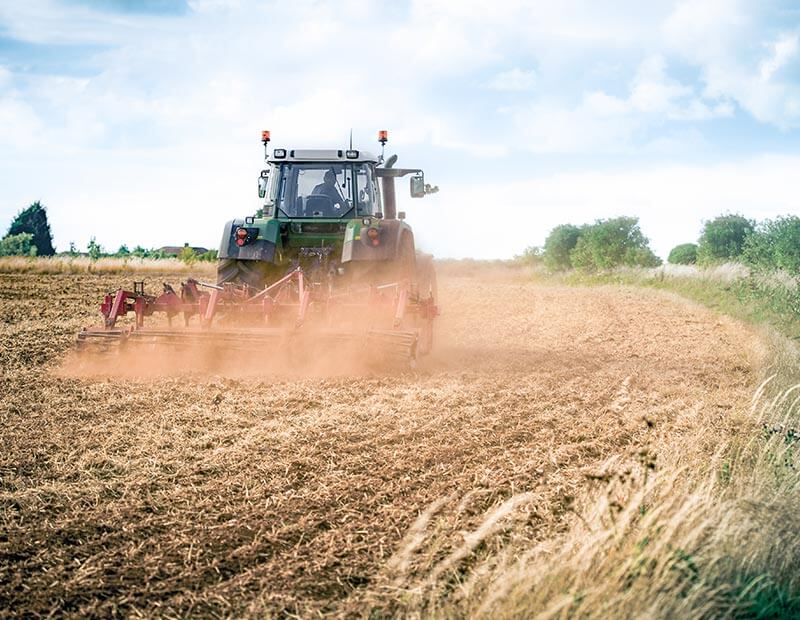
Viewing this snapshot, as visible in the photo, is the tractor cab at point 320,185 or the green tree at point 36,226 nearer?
the tractor cab at point 320,185

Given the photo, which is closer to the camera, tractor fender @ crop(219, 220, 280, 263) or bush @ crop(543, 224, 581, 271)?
tractor fender @ crop(219, 220, 280, 263)

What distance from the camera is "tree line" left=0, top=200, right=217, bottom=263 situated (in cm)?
3059

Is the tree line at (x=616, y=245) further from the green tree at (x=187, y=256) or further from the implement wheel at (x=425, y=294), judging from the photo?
the implement wheel at (x=425, y=294)

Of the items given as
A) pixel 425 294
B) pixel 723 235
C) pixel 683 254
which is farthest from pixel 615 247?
pixel 425 294

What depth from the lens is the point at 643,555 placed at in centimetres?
275

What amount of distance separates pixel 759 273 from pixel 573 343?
25.4 feet

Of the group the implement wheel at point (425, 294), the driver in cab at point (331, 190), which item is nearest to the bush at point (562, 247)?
the implement wheel at point (425, 294)

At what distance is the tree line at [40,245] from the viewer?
3059 centimetres

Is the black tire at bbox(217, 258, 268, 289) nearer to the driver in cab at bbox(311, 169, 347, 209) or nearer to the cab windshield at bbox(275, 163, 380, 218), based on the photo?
the cab windshield at bbox(275, 163, 380, 218)

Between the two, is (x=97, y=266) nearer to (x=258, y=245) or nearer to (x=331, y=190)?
(x=331, y=190)

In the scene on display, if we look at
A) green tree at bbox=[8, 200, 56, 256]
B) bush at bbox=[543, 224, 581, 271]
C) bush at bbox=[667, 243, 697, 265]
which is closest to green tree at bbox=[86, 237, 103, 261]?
green tree at bbox=[8, 200, 56, 256]

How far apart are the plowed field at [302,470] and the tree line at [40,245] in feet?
72.5

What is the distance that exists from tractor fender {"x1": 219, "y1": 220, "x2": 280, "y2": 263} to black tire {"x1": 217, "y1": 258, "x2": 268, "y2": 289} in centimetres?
13

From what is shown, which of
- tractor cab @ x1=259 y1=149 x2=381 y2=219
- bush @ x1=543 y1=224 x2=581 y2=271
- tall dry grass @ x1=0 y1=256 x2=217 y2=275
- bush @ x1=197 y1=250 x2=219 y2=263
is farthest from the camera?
bush @ x1=543 y1=224 x2=581 y2=271
